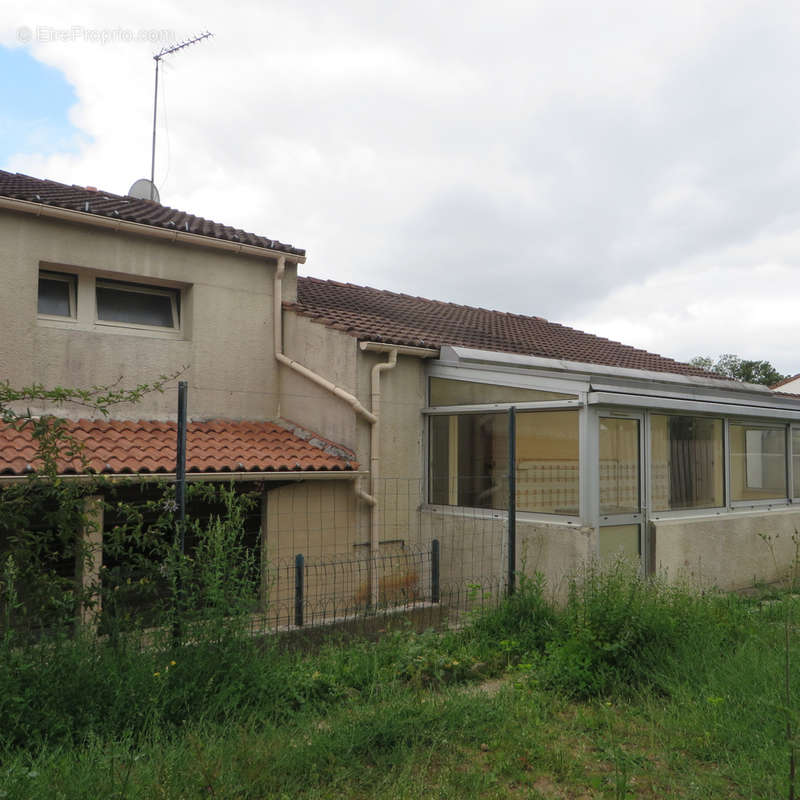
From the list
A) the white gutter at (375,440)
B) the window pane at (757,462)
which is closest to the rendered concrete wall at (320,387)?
the white gutter at (375,440)

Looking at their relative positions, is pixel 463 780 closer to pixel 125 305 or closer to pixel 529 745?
pixel 529 745

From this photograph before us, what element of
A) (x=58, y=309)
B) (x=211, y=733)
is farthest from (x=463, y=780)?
(x=58, y=309)

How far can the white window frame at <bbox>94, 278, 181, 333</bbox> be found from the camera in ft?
30.2

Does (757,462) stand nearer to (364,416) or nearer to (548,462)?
(548,462)

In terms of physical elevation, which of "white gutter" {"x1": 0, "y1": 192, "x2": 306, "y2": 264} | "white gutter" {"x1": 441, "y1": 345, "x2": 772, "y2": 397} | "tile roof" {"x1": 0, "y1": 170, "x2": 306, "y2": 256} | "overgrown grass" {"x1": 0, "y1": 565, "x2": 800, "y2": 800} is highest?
"tile roof" {"x1": 0, "y1": 170, "x2": 306, "y2": 256}

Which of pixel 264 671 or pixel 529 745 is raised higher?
pixel 264 671

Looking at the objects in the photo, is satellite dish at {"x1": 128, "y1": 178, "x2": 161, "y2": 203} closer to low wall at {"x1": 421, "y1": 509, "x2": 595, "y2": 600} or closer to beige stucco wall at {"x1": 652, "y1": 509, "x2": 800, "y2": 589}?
low wall at {"x1": 421, "y1": 509, "x2": 595, "y2": 600}

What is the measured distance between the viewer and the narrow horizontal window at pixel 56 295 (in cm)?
880

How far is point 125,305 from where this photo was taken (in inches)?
372

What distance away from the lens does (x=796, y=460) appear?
37.7 feet

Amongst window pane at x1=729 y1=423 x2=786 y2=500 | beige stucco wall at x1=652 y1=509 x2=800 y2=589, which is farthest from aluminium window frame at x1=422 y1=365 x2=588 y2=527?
window pane at x1=729 y1=423 x2=786 y2=500

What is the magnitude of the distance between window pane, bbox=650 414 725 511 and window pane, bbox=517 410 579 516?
1.33 metres

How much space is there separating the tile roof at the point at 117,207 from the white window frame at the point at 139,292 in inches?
33.4

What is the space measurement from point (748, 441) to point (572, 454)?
3867 mm
